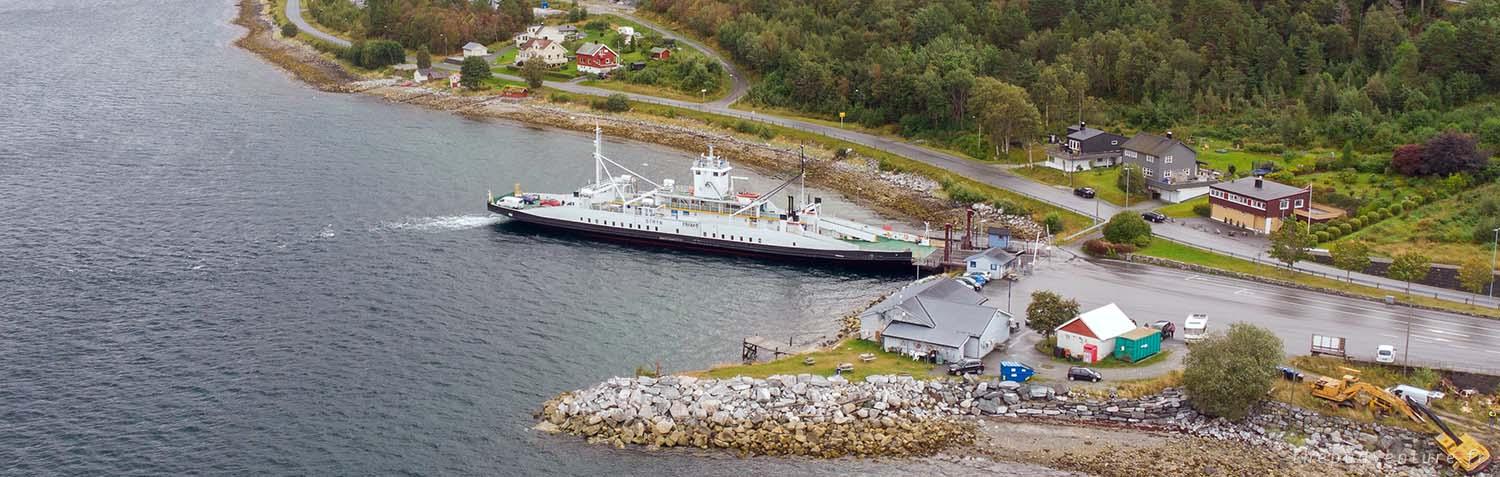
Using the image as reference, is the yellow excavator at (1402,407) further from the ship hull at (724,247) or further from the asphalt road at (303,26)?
the asphalt road at (303,26)

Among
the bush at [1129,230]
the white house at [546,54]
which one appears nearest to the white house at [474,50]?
the white house at [546,54]

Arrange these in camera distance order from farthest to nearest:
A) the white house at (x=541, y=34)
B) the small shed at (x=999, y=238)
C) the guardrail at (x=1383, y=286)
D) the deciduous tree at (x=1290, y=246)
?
the white house at (x=541, y=34)
the small shed at (x=999, y=238)
the deciduous tree at (x=1290, y=246)
the guardrail at (x=1383, y=286)

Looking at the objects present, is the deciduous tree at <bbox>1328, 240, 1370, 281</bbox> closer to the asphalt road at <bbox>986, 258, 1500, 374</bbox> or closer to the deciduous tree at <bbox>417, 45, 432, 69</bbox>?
the asphalt road at <bbox>986, 258, 1500, 374</bbox>

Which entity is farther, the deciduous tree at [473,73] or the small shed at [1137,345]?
the deciduous tree at [473,73]

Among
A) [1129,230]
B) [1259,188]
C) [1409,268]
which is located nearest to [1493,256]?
[1409,268]

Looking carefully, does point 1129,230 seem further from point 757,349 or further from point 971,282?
point 757,349

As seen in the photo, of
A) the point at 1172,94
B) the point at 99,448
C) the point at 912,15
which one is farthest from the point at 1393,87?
the point at 99,448

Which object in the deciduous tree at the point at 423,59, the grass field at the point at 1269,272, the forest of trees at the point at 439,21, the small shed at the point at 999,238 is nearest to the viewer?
the grass field at the point at 1269,272
